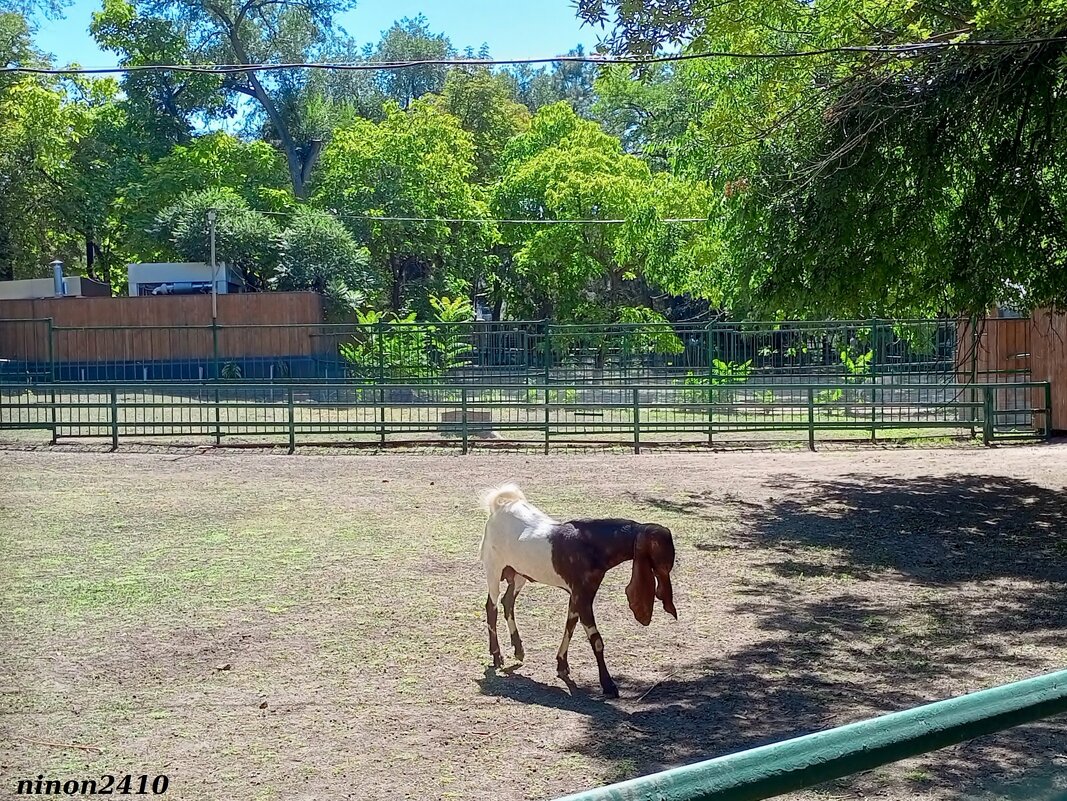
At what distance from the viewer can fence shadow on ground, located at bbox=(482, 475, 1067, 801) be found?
2782 mm

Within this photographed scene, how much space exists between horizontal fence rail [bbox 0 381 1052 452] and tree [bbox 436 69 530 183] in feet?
119

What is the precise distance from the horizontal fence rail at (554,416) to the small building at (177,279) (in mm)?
15556

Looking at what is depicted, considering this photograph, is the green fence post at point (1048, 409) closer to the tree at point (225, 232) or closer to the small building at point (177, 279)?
the small building at point (177, 279)

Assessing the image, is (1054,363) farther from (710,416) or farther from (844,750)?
(844,750)

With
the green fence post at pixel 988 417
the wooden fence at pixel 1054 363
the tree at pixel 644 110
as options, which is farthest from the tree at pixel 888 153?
the tree at pixel 644 110

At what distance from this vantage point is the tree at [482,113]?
56562 millimetres

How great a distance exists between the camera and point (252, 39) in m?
53.5

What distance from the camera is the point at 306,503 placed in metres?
13.6

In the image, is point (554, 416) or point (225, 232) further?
point (225, 232)

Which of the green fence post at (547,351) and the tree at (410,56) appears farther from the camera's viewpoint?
the tree at (410,56)

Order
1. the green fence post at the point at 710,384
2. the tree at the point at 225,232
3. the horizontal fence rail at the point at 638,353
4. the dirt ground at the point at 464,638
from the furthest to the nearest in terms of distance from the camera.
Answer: the tree at the point at 225,232
the horizontal fence rail at the point at 638,353
the green fence post at the point at 710,384
the dirt ground at the point at 464,638

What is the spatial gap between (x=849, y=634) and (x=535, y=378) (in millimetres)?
17507

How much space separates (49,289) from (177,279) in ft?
17.5

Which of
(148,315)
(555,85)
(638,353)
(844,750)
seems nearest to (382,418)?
(638,353)
